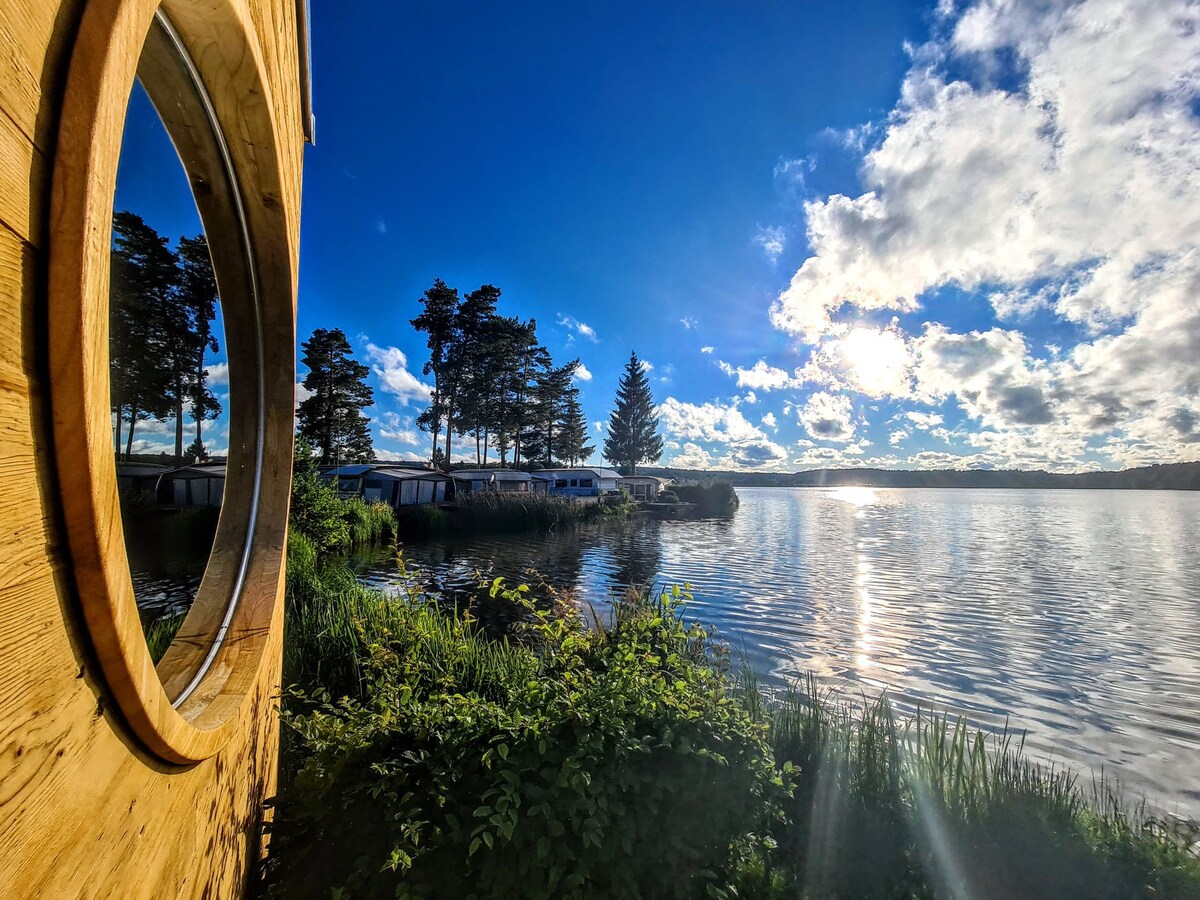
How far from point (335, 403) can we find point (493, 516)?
9377mm

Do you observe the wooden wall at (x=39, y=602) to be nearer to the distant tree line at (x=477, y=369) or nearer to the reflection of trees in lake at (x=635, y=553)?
the reflection of trees in lake at (x=635, y=553)

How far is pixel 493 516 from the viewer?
1013 inches

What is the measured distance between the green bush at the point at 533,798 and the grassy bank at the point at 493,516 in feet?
70.1

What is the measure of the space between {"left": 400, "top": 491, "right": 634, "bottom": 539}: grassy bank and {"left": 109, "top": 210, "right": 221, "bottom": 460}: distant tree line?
71.4ft

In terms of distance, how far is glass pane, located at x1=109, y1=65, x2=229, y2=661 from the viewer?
1.25 metres

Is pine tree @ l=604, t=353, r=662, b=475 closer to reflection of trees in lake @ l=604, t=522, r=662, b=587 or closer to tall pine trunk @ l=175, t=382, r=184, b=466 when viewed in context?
reflection of trees in lake @ l=604, t=522, r=662, b=587

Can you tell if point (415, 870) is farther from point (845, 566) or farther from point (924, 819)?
point (845, 566)

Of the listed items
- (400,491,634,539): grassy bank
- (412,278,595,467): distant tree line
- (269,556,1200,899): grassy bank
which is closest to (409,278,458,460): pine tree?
(412,278,595,467): distant tree line

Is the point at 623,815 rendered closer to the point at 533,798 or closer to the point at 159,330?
the point at 533,798

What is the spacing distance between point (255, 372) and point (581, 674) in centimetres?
215

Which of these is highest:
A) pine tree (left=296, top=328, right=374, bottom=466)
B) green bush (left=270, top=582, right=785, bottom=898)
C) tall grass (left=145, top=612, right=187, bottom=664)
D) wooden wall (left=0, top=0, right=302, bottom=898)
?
pine tree (left=296, top=328, right=374, bottom=466)

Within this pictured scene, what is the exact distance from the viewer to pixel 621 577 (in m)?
15.3

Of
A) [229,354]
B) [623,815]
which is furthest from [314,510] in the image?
[623,815]

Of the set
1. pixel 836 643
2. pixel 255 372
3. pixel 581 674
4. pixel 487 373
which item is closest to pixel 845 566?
pixel 836 643
